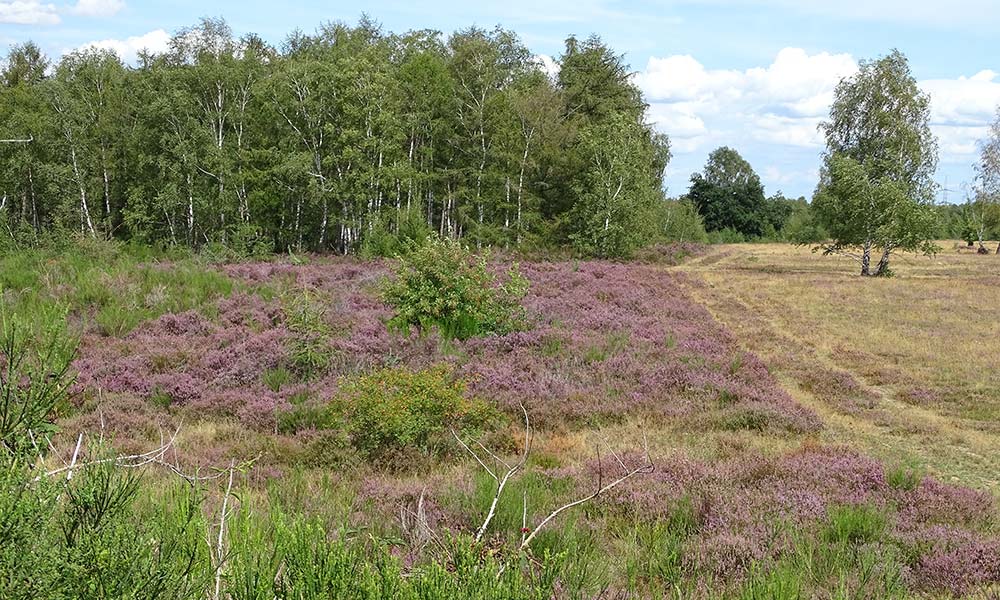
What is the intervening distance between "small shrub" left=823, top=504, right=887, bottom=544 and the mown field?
0.03 metres

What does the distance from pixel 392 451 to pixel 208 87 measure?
2998 centimetres

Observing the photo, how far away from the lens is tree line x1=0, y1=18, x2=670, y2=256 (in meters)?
32.8

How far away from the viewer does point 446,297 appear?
15.3 m

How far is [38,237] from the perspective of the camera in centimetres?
3328

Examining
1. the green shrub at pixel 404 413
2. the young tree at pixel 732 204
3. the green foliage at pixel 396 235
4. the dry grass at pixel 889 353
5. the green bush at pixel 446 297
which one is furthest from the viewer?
the young tree at pixel 732 204

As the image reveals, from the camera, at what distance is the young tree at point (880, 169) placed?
34125mm

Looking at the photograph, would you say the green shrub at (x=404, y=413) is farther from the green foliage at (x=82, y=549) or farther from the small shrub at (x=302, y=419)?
the green foliage at (x=82, y=549)

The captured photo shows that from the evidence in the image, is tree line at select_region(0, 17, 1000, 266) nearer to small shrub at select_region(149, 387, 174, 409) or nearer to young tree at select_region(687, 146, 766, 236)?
small shrub at select_region(149, 387, 174, 409)

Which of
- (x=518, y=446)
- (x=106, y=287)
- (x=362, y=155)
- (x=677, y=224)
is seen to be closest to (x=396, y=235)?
(x=362, y=155)

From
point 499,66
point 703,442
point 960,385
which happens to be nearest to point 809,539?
point 703,442

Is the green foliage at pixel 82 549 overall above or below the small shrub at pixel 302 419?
above

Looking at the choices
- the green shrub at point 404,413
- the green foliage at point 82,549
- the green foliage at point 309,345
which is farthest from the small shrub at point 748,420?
the green foliage at point 82,549

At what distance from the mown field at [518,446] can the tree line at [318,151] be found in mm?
12329

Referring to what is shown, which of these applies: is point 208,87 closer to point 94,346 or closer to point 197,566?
point 94,346
